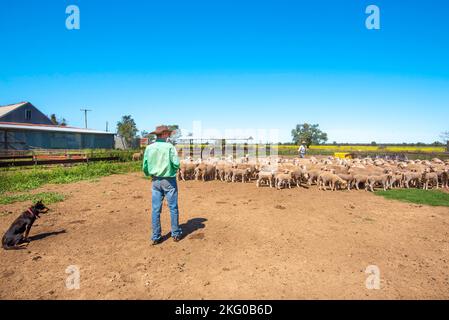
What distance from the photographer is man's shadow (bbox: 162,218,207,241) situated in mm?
5904

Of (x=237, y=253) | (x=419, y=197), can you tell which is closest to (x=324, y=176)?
(x=419, y=197)

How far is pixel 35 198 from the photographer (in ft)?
30.5

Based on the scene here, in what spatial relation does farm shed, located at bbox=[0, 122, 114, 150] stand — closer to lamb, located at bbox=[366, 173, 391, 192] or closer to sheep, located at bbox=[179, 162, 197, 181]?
sheep, located at bbox=[179, 162, 197, 181]

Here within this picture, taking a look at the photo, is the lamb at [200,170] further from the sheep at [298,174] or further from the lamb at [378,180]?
the lamb at [378,180]

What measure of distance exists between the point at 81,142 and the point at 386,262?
42520 millimetres

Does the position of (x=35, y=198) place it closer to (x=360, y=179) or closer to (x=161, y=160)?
(x=161, y=160)

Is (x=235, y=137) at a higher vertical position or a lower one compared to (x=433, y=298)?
higher

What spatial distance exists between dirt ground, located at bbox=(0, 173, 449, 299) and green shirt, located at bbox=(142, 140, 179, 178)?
159 centimetres

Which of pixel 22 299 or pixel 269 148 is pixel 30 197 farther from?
pixel 269 148

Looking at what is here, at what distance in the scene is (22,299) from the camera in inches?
136

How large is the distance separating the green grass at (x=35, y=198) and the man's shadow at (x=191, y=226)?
18.3 ft

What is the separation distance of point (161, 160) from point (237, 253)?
2.50 m
